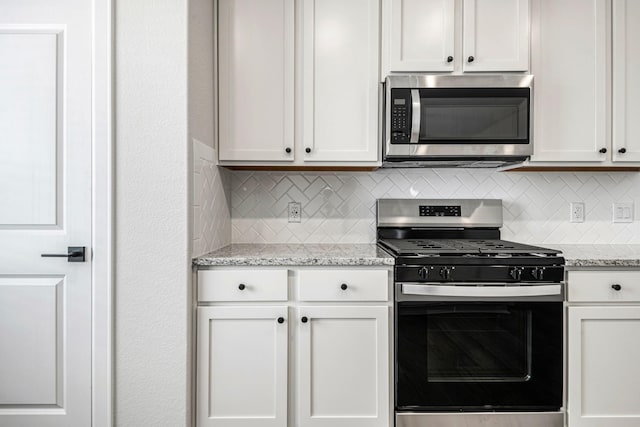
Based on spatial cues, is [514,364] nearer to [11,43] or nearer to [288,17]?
[288,17]

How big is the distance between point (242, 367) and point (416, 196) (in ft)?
4.50

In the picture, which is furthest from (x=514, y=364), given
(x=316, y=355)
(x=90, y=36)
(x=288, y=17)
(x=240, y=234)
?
(x=90, y=36)

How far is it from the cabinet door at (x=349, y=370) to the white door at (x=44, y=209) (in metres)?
0.95

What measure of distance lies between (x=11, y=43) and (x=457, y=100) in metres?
2.01

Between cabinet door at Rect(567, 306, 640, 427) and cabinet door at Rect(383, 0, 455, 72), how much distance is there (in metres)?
1.36

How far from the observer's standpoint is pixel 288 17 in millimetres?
1897

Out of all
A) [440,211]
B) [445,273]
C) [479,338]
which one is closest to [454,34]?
[440,211]

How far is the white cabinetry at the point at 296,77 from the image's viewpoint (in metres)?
1.90

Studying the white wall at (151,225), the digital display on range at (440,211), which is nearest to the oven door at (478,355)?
the digital display on range at (440,211)

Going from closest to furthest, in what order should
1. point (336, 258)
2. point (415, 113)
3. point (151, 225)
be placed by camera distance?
point (151, 225), point (336, 258), point (415, 113)

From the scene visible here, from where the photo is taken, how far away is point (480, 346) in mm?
1672

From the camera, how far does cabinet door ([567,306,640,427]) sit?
1.65m

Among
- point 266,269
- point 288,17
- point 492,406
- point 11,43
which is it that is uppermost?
point 288,17

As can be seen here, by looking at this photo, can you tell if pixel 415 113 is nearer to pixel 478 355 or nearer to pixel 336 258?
pixel 336 258
